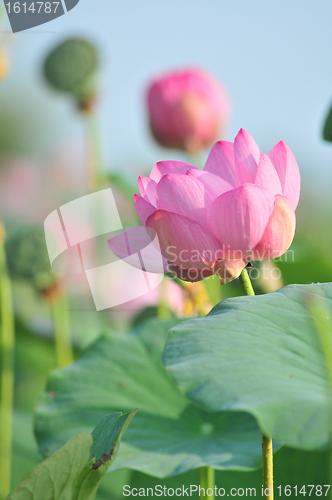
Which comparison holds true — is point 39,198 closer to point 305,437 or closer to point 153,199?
point 153,199

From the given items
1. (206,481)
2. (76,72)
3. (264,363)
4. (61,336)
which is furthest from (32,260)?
(264,363)

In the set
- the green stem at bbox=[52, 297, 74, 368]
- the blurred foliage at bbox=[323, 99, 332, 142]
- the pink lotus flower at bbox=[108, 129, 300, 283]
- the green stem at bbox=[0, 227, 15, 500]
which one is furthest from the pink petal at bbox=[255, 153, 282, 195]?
the green stem at bbox=[52, 297, 74, 368]

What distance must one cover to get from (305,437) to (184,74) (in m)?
0.93

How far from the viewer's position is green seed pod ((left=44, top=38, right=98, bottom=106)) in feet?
3.14

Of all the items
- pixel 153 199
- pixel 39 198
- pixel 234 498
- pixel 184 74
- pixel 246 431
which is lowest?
pixel 234 498

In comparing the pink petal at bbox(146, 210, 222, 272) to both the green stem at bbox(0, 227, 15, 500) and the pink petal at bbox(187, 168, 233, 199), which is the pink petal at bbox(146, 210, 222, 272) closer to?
the pink petal at bbox(187, 168, 233, 199)

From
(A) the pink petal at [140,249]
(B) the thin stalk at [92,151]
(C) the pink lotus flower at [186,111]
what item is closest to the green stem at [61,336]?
(B) the thin stalk at [92,151]

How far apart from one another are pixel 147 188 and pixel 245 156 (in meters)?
0.06

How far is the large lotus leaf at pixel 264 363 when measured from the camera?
0.20 metres

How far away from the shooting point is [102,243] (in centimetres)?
89

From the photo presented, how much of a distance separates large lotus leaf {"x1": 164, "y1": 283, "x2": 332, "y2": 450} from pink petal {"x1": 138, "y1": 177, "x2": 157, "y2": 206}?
0.08 meters

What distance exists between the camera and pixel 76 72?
0.96m

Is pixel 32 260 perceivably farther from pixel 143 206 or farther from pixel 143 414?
pixel 143 206

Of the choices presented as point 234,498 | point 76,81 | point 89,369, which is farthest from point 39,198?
point 234,498
